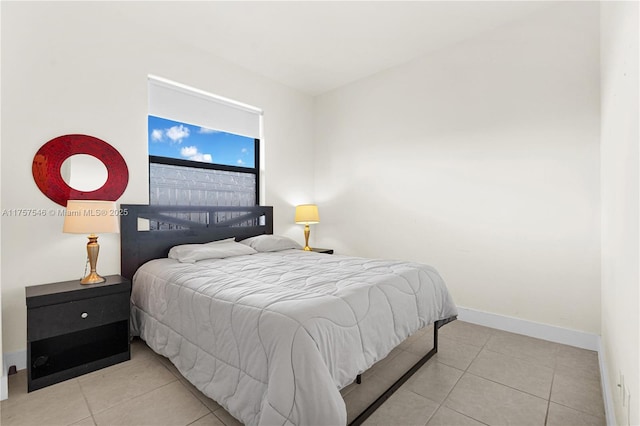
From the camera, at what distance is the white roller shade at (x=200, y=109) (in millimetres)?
2957

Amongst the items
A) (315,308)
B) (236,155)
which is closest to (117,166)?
(236,155)

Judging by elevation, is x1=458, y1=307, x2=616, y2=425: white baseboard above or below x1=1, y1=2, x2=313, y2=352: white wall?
below

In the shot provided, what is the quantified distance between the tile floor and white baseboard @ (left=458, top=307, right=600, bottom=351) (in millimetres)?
104

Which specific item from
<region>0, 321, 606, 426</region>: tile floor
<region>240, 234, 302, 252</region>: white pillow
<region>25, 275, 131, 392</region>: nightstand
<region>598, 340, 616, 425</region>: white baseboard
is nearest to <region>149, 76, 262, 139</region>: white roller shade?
<region>240, 234, 302, 252</region>: white pillow

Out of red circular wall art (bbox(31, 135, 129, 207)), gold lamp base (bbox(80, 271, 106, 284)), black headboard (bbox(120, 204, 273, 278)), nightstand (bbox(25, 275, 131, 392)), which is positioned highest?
red circular wall art (bbox(31, 135, 129, 207))

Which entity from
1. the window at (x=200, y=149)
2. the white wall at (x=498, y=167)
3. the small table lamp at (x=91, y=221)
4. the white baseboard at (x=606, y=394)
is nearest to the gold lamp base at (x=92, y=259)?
the small table lamp at (x=91, y=221)

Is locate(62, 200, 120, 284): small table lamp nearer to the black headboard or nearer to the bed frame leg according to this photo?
the black headboard

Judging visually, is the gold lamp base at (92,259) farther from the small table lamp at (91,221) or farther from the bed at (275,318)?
the bed at (275,318)

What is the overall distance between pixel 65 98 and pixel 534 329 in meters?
4.43

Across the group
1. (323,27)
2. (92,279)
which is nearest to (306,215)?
(323,27)

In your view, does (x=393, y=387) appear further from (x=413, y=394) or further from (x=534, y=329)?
(x=534, y=329)

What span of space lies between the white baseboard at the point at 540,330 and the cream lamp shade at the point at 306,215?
6.58ft

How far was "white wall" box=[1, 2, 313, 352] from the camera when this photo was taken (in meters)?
2.16

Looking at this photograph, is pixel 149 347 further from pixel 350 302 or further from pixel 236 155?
pixel 236 155
